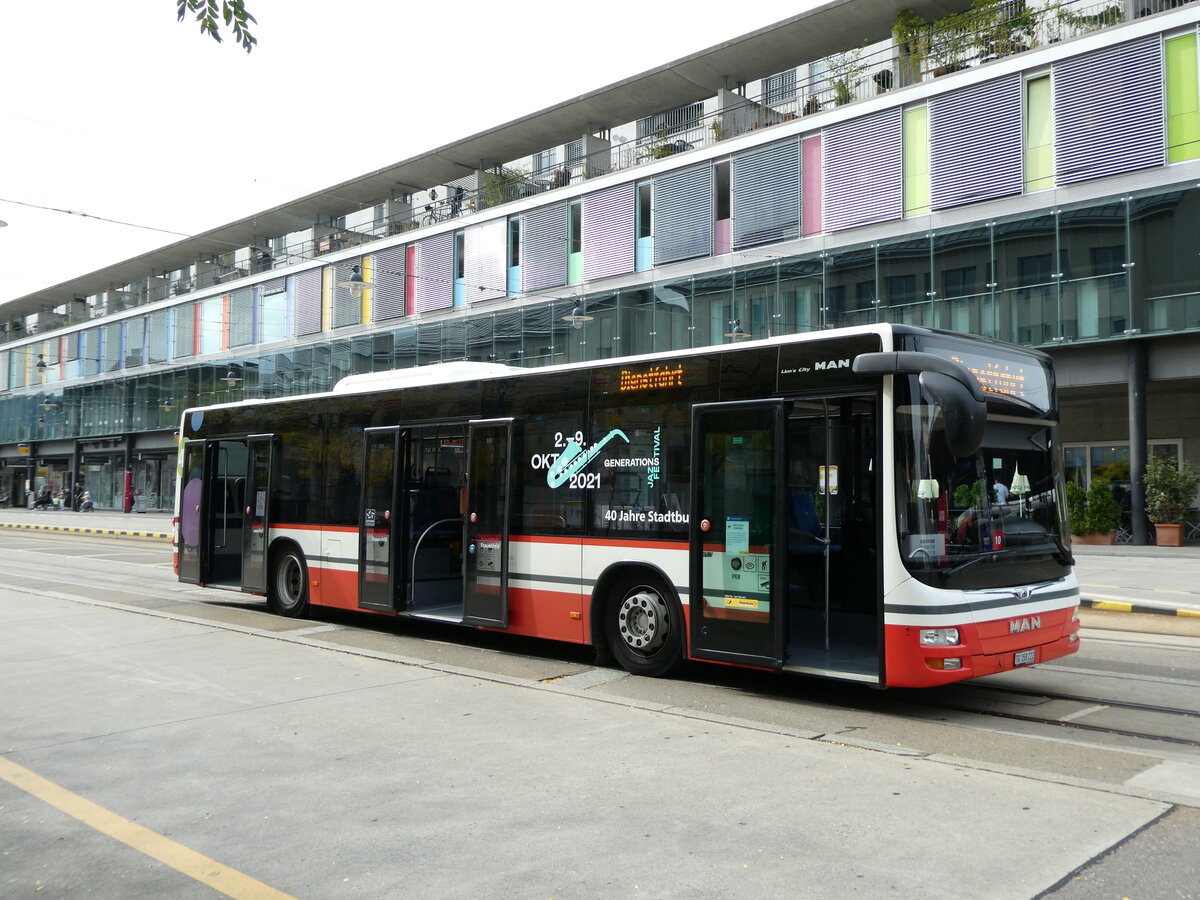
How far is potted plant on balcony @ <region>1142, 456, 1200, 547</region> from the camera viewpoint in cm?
2305

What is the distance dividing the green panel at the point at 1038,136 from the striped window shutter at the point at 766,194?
242 inches

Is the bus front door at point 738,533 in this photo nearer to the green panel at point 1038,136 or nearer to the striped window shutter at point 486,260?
the green panel at point 1038,136

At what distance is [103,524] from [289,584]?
3320cm

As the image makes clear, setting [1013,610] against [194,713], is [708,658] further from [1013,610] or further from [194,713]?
[194,713]

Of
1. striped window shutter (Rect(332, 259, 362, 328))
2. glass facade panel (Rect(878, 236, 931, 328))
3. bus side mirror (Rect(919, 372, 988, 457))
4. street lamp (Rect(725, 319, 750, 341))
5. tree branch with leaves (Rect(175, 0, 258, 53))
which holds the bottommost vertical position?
bus side mirror (Rect(919, 372, 988, 457))

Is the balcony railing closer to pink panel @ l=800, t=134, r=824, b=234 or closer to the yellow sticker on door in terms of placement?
pink panel @ l=800, t=134, r=824, b=234

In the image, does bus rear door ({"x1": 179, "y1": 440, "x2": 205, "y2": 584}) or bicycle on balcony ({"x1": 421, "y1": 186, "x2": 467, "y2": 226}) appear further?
bicycle on balcony ({"x1": 421, "y1": 186, "x2": 467, "y2": 226})

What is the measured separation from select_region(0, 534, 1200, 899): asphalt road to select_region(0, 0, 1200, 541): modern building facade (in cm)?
1582

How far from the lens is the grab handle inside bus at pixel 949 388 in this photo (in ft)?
20.9

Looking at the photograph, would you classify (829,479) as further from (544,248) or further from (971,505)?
(544,248)

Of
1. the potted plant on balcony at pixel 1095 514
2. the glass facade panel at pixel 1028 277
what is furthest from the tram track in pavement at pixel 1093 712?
the potted plant on balcony at pixel 1095 514

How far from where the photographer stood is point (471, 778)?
5711 millimetres

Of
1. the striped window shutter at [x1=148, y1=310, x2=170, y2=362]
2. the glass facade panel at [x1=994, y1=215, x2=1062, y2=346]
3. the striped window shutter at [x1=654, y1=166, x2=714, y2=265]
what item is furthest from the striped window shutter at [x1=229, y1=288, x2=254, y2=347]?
the glass facade panel at [x1=994, y1=215, x2=1062, y2=346]

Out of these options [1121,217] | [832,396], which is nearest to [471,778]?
[832,396]
